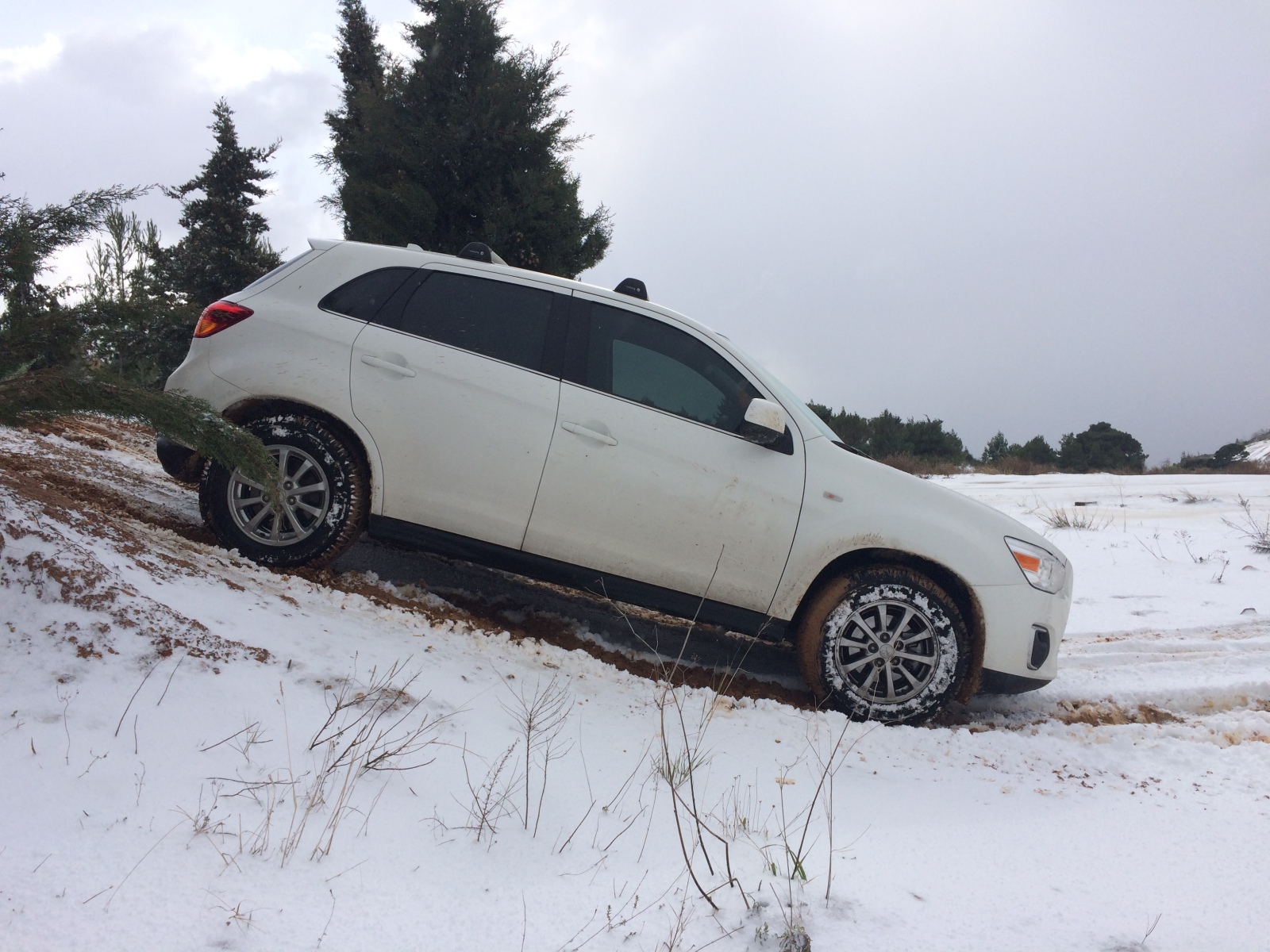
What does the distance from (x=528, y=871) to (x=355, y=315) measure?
296 centimetres

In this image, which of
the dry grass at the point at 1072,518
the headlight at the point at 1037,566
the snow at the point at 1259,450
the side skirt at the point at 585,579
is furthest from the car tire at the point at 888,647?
the snow at the point at 1259,450

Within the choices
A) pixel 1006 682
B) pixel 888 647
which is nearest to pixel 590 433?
pixel 888 647

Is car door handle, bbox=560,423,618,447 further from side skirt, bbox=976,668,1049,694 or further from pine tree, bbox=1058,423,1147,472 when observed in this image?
pine tree, bbox=1058,423,1147,472

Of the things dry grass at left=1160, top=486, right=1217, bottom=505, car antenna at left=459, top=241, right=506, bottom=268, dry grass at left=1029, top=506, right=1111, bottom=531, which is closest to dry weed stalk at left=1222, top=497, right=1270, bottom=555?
dry grass at left=1029, top=506, right=1111, bottom=531

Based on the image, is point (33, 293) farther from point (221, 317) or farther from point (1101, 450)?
point (1101, 450)

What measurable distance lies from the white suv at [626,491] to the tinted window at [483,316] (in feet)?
0.04

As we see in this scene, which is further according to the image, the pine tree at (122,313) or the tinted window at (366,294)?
the tinted window at (366,294)

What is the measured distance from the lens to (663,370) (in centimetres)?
412

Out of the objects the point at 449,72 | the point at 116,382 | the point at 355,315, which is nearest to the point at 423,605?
the point at 355,315

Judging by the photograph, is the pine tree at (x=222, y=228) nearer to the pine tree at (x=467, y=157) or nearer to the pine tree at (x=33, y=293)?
the pine tree at (x=467, y=157)

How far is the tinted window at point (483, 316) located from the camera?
4.15 m

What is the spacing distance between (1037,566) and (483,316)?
300cm

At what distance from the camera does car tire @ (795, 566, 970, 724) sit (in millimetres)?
3887

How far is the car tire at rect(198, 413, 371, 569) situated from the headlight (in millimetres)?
3174
